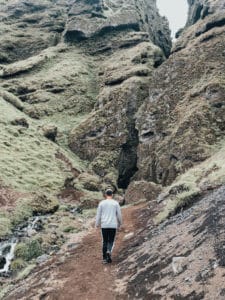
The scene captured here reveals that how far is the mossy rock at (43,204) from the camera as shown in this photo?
3656cm

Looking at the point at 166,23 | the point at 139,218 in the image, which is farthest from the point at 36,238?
the point at 166,23

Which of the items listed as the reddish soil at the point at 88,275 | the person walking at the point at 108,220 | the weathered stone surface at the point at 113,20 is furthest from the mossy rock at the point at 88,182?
the weathered stone surface at the point at 113,20

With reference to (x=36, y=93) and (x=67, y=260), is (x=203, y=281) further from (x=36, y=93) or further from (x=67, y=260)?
(x=36, y=93)

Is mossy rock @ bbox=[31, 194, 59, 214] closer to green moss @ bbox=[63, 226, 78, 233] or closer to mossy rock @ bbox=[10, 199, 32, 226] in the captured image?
mossy rock @ bbox=[10, 199, 32, 226]

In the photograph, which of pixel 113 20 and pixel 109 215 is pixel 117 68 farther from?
pixel 109 215

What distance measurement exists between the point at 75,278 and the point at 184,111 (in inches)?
1284

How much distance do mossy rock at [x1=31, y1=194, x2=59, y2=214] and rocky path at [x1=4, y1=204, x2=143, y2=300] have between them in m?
14.4

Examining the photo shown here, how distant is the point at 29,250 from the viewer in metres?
25.1

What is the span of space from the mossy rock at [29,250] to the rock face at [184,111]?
17790mm

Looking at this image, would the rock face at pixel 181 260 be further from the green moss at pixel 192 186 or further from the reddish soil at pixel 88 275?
the green moss at pixel 192 186

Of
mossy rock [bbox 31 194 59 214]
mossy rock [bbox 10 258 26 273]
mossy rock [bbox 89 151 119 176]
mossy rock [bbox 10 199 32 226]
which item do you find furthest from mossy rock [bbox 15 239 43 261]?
mossy rock [bbox 89 151 119 176]

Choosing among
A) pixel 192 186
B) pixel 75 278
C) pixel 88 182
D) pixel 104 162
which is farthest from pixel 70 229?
pixel 104 162

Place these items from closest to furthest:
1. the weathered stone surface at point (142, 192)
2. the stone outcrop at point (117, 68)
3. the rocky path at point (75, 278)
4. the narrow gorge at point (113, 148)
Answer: the rocky path at point (75, 278) < the narrow gorge at point (113, 148) < the weathered stone surface at point (142, 192) < the stone outcrop at point (117, 68)

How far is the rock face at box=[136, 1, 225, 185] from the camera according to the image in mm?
41375
